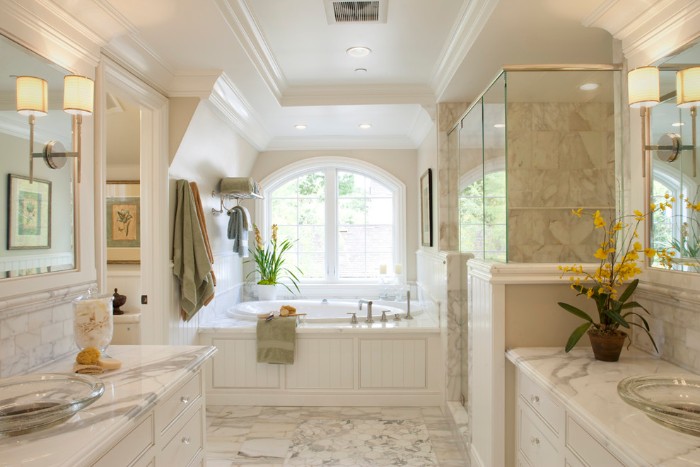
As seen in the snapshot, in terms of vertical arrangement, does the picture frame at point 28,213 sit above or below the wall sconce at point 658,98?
below

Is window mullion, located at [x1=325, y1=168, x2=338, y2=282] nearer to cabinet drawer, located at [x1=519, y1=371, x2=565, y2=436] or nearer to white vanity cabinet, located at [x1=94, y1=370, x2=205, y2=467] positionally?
white vanity cabinet, located at [x1=94, y1=370, x2=205, y2=467]

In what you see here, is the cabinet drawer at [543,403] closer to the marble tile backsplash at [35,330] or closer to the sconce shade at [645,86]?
Result: the sconce shade at [645,86]

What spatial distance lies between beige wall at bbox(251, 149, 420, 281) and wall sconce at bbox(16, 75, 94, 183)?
319cm

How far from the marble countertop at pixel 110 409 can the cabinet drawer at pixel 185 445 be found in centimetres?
22

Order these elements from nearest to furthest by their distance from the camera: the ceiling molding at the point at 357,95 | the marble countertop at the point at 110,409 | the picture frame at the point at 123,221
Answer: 1. the marble countertop at the point at 110,409
2. the ceiling molding at the point at 357,95
3. the picture frame at the point at 123,221

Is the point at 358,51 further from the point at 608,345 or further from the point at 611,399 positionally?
the point at 611,399

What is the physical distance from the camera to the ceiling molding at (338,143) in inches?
195

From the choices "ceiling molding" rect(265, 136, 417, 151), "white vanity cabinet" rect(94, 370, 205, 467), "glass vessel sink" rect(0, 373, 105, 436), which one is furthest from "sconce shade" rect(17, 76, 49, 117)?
"ceiling molding" rect(265, 136, 417, 151)

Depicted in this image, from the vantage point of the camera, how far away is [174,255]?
3.09m

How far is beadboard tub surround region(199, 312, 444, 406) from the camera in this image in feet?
11.9

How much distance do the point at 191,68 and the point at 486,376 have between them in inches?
94.5

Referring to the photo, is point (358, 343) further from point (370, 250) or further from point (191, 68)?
point (191, 68)

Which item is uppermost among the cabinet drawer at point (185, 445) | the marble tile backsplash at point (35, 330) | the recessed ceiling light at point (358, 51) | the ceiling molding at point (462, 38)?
the recessed ceiling light at point (358, 51)

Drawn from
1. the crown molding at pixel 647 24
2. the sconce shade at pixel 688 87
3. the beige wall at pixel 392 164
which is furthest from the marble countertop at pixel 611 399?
the beige wall at pixel 392 164
